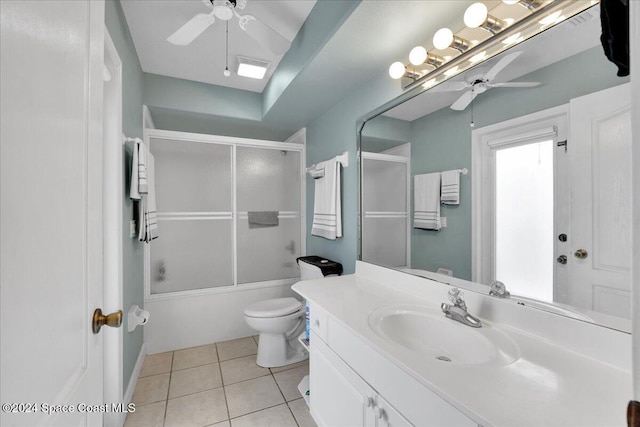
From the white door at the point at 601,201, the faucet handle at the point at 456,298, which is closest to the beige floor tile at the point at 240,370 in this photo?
the faucet handle at the point at 456,298

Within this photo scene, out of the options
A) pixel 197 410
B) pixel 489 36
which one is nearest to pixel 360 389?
pixel 197 410

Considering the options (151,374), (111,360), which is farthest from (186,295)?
(111,360)

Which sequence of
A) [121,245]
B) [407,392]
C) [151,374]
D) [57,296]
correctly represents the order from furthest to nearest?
1. [151,374]
2. [121,245]
3. [407,392]
4. [57,296]

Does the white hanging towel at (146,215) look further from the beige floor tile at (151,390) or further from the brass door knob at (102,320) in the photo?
the brass door knob at (102,320)

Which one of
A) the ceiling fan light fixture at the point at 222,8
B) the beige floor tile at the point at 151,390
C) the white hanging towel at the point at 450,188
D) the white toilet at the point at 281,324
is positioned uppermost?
the ceiling fan light fixture at the point at 222,8

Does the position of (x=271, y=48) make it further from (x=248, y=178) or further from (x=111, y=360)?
(x=111, y=360)

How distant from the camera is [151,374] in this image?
2129 mm

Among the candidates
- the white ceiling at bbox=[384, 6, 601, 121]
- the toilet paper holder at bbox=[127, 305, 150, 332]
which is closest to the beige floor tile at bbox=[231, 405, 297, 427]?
the toilet paper holder at bbox=[127, 305, 150, 332]

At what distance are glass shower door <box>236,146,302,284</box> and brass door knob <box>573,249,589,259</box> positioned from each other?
7.95 ft

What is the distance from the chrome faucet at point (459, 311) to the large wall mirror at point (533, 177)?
0.14 m

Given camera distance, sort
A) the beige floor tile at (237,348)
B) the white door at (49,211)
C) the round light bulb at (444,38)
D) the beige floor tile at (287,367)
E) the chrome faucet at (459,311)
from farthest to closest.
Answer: the beige floor tile at (237,348), the beige floor tile at (287,367), the round light bulb at (444,38), the chrome faucet at (459,311), the white door at (49,211)

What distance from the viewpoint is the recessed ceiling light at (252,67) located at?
2.24 meters

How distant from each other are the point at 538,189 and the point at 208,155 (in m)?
2.60

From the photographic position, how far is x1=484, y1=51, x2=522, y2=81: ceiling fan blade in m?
1.06
